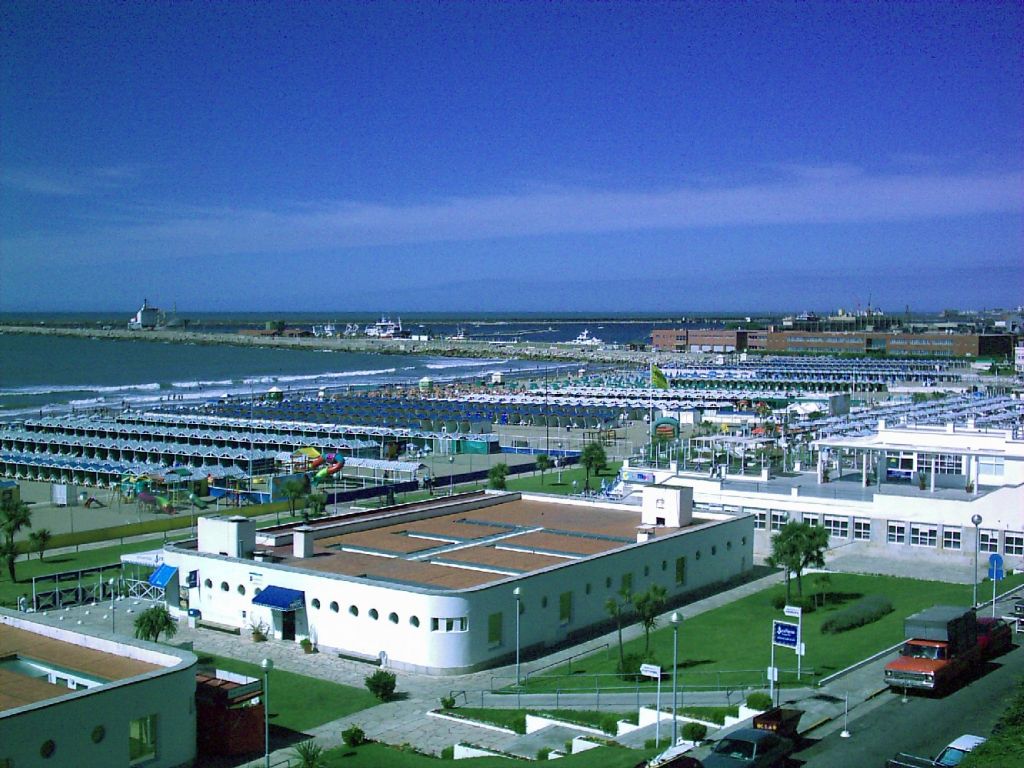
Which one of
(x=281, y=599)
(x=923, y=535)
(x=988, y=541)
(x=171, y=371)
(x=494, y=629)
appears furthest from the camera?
(x=171, y=371)

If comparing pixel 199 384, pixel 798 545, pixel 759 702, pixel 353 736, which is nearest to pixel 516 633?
pixel 353 736

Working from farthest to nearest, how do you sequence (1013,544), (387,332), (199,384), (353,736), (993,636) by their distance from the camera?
(387,332), (199,384), (1013,544), (993,636), (353,736)

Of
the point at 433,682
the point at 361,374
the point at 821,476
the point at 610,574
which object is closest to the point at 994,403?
the point at 821,476

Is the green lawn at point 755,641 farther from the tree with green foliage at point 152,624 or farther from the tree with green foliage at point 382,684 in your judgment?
the tree with green foliage at point 152,624

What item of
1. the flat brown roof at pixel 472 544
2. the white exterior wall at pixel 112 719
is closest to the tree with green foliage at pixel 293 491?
the flat brown roof at pixel 472 544

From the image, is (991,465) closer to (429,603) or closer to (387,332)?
(429,603)

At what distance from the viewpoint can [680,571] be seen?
22.8 m

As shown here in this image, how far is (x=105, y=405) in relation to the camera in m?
69.4

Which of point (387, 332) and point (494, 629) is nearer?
point (494, 629)

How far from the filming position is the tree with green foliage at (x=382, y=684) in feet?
53.6

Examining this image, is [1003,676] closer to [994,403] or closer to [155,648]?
[155,648]

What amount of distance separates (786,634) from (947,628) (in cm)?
213

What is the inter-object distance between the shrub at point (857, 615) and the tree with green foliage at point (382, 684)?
26.2 ft

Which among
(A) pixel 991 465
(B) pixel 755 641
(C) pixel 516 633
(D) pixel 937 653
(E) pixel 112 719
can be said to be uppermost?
(A) pixel 991 465
